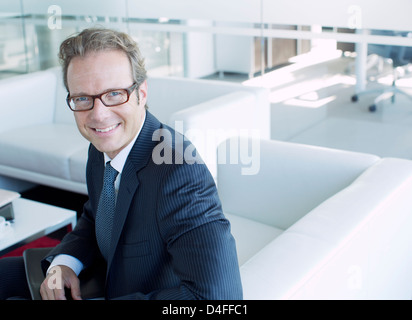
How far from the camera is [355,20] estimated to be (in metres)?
3.65

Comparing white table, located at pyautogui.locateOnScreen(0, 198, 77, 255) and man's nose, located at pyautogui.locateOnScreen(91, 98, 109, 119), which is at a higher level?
man's nose, located at pyautogui.locateOnScreen(91, 98, 109, 119)

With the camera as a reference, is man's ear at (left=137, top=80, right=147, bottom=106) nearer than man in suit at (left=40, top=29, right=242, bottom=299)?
No

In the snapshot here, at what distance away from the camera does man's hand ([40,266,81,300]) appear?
1.73m

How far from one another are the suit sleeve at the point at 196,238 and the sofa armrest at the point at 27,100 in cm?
321

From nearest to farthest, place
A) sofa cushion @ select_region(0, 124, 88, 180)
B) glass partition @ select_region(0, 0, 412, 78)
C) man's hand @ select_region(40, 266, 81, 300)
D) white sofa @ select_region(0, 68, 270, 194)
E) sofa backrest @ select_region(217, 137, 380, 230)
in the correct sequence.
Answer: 1. man's hand @ select_region(40, 266, 81, 300)
2. sofa backrest @ select_region(217, 137, 380, 230)
3. white sofa @ select_region(0, 68, 270, 194)
4. glass partition @ select_region(0, 0, 412, 78)
5. sofa cushion @ select_region(0, 124, 88, 180)

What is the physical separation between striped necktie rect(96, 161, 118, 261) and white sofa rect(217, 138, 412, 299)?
1.39 ft

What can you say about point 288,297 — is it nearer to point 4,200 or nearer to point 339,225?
point 339,225

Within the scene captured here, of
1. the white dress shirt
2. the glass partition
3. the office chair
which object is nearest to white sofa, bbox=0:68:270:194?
the glass partition

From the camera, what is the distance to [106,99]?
1.57 m

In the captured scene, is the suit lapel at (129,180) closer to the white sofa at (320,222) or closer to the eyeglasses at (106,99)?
the eyeglasses at (106,99)

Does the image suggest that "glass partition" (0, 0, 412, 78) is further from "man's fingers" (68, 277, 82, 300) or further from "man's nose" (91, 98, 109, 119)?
"man's fingers" (68, 277, 82, 300)

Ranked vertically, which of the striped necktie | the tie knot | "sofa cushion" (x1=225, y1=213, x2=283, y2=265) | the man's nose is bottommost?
"sofa cushion" (x1=225, y1=213, x2=283, y2=265)
